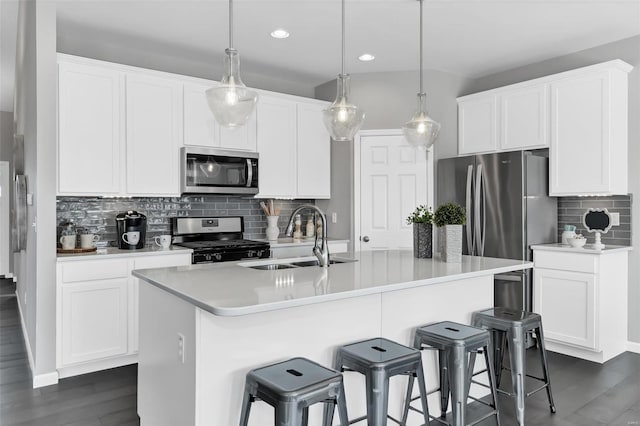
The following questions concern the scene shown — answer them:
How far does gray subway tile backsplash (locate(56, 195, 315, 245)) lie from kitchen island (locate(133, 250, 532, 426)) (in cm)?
183

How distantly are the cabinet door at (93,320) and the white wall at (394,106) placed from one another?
2.50 meters

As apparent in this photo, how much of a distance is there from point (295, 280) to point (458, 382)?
97cm

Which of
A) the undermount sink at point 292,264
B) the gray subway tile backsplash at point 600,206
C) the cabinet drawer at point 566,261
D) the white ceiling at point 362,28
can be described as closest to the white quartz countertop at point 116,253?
the undermount sink at point 292,264

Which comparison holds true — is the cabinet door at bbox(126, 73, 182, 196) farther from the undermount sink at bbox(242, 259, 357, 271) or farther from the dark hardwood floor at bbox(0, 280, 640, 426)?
the undermount sink at bbox(242, 259, 357, 271)

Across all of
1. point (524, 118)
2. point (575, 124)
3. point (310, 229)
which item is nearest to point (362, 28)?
point (524, 118)

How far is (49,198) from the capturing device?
3.22 metres

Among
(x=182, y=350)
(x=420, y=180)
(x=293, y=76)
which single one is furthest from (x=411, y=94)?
(x=182, y=350)

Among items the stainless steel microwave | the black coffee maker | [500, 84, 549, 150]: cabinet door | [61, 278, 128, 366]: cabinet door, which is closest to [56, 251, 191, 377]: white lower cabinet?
[61, 278, 128, 366]: cabinet door

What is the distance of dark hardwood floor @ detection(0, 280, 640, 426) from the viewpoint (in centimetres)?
268

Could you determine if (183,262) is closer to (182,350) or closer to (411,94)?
(182,350)

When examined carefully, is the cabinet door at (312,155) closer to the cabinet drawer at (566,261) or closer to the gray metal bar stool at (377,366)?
the cabinet drawer at (566,261)

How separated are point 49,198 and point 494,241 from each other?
375 cm

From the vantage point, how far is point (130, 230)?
3.81m

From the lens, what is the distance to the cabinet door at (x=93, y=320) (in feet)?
10.9
